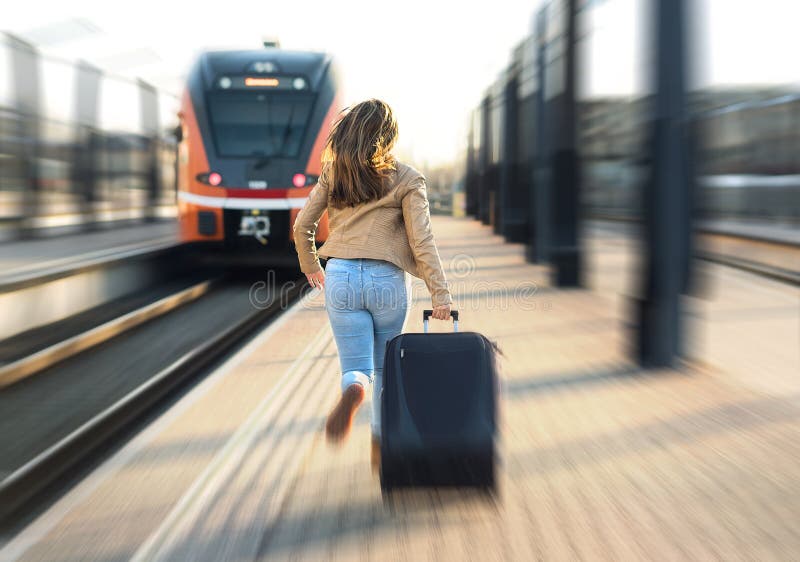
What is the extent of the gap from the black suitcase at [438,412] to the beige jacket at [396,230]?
22 cm

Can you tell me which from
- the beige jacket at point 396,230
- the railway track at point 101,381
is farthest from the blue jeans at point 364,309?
the railway track at point 101,381

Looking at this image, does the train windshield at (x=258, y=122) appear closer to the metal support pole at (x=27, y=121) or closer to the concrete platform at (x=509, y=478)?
the metal support pole at (x=27, y=121)

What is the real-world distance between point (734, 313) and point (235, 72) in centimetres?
655

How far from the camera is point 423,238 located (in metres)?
3.41

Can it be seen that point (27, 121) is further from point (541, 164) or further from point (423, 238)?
point (423, 238)

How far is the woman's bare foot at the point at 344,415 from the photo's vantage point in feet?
10.6

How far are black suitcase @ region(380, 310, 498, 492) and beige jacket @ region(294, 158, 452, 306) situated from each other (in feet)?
0.73

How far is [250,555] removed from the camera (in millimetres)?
2971

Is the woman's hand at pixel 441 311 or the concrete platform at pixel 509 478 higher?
the woman's hand at pixel 441 311

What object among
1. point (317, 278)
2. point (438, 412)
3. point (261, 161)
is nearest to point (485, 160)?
point (261, 161)

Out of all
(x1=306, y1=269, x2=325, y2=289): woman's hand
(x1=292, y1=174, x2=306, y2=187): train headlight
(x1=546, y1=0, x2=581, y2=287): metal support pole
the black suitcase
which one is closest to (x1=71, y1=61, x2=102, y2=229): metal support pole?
(x1=292, y1=174, x2=306, y2=187): train headlight

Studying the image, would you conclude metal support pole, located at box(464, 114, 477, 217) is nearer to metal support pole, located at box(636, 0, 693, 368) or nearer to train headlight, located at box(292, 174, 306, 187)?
train headlight, located at box(292, 174, 306, 187)

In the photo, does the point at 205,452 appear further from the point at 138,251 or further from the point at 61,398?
the point at 138,251

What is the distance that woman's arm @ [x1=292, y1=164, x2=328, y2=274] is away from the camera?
11.5ft
